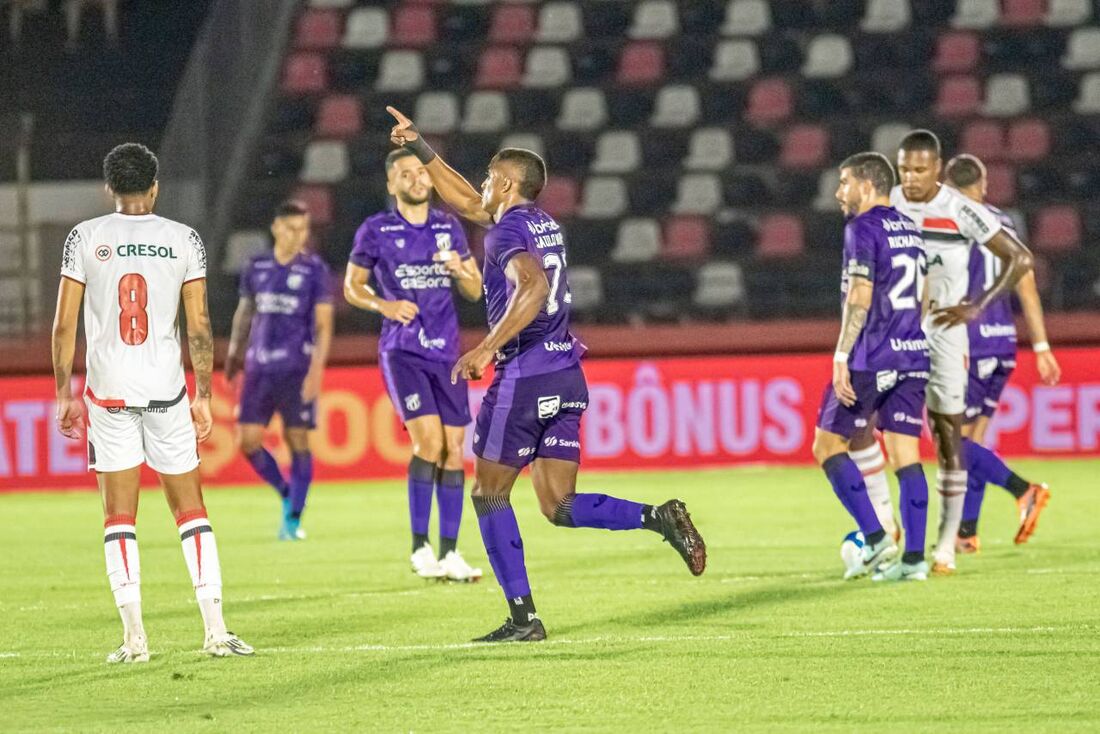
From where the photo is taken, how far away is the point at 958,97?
2297 centimetres

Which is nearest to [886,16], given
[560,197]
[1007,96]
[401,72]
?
[1007,96]

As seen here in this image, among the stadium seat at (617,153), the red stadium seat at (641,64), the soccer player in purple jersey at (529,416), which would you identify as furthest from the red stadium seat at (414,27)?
the soccer player in purple jersey at (529,416)

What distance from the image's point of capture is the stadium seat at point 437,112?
2300cm

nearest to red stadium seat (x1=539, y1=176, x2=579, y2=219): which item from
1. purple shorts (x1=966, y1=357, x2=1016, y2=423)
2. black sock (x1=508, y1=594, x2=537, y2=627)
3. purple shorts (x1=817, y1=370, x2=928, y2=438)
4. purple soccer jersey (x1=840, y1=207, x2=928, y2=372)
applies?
purple shorts (x1=966, y1=357, x2=1016, y2=423)

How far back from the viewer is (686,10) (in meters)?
24.3

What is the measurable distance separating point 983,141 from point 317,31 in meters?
8.42

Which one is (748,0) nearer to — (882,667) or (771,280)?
(771,280)

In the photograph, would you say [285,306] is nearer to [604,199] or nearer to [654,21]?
[604,199]

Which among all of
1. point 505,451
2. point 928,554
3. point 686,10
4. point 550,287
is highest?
point 686,10

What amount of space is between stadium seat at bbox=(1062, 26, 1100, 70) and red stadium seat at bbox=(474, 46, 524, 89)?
6686 mm

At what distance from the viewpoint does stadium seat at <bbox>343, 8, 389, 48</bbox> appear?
24.4 metres

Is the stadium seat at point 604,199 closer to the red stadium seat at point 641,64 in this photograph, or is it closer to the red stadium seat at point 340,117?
the red stadium seat at point 641,64

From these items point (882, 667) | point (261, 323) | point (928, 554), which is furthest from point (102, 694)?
point (261, 323)

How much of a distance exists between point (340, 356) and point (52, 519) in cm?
362
